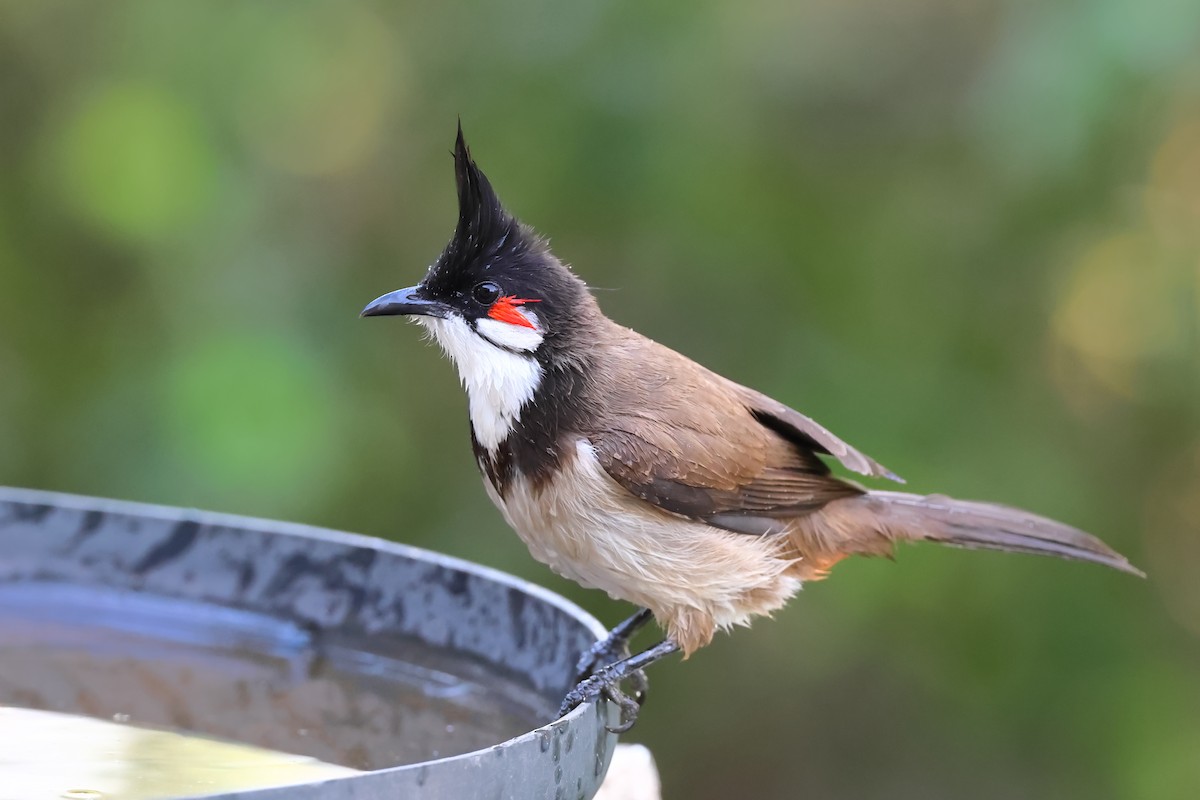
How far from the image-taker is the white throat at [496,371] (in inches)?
116

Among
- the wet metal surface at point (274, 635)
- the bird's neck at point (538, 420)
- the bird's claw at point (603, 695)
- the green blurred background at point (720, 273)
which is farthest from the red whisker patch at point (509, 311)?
the green blurred background at point (720, 273)

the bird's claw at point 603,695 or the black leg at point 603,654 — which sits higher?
the black leg at point 603,654

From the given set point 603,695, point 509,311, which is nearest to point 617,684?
point 603,695

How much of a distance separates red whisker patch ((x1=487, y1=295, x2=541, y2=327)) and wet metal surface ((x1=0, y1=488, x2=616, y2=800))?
1.81 ft

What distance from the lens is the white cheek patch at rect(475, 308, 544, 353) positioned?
9.81 ft

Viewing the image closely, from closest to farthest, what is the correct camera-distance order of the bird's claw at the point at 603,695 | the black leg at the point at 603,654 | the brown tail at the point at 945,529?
the bird's claw at the point at 603,695
the black leg at the point at 603,654
the brown tail at the point at 945,529

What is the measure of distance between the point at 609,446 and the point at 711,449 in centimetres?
28

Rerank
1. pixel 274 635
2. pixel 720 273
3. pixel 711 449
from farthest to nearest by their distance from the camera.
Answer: pixel 720 273
pixel 711 449
pixel 274 635

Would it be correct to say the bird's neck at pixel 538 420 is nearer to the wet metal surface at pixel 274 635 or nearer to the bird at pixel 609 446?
the bird at pixel 609 446

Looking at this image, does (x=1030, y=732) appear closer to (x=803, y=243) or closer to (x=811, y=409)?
(x=811, y=409)

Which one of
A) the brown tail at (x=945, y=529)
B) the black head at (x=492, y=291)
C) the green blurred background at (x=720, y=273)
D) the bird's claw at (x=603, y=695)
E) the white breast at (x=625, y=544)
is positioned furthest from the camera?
the green blurred background at (x=720, y=273)

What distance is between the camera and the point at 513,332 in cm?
300

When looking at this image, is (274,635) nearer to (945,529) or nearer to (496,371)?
(496,371)

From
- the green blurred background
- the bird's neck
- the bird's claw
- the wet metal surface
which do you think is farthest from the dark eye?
the green blurred background
